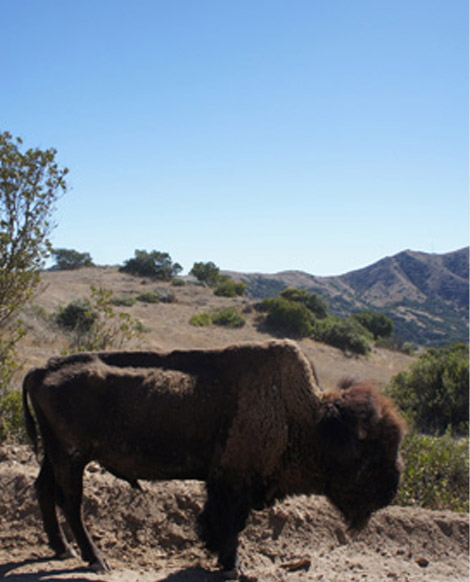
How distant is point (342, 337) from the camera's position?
30547 mm

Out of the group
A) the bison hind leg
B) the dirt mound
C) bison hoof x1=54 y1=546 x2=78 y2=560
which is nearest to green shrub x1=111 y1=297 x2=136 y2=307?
the dirt mound

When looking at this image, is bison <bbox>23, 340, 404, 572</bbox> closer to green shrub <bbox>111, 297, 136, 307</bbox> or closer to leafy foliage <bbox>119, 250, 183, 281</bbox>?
green shrub <bbox>111, 297, 136, 307</bbox>

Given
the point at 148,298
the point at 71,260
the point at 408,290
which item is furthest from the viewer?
the point at 408,290

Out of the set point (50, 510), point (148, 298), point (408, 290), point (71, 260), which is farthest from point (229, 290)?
point (408, 290)

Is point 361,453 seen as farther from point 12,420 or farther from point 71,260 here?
point 71,260

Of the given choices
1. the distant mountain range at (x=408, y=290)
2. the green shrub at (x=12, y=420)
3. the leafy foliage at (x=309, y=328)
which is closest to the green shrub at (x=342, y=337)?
the leafy foliage at (x=309, y=328)

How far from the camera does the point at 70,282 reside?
38844 millimetres

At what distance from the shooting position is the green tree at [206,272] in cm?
4638

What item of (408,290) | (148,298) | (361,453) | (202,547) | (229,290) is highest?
(408,290)

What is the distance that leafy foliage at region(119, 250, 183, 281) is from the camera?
4569 centimetres

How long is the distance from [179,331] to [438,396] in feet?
52.3

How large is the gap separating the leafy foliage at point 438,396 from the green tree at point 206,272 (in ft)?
107

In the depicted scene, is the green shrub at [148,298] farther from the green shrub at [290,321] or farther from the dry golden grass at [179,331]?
the green shrub at [290,321]

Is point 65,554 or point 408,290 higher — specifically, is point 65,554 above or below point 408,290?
below
